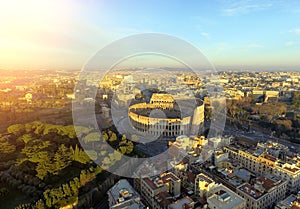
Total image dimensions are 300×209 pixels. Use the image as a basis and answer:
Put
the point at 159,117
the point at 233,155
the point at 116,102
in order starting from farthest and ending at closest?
the point at 116,102 < the point at 159,117 < the point at 233,155

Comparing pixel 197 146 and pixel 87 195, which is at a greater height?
pixel 197 146

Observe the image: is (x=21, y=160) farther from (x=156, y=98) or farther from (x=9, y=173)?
(x=156, y=98)

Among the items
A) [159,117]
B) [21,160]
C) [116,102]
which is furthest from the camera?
[116,102]

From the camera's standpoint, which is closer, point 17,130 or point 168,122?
point 17,130

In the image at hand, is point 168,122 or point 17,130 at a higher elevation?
point 17,130

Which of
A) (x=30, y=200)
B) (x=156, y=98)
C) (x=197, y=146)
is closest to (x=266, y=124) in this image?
(x=197, y=146)

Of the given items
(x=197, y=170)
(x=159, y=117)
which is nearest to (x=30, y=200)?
(x=197, y=170)

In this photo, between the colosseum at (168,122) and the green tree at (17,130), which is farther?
the colosseum at (168,122)

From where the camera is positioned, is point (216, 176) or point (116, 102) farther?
point (116, 102)

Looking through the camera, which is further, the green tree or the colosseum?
the colosseum
